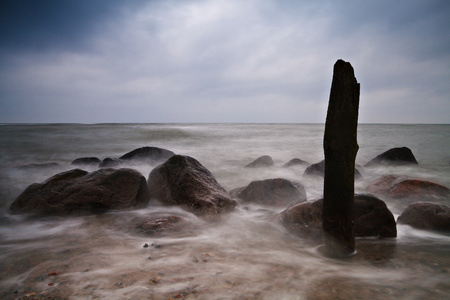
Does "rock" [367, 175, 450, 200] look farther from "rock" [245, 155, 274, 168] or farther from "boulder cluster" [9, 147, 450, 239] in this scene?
"rock" [245, 155, 274, 168]

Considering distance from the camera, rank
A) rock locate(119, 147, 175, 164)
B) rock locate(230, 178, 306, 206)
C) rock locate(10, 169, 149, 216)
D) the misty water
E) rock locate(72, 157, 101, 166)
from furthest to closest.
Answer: rock locate(72, 157, 101, 166) → rock locate(119, 147, 175, 164) → rock locate(230, 178, 306, 206) → rock locate(10, 169, 149, 216) → the misty water

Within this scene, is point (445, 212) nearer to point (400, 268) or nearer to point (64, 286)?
point (400, 268)

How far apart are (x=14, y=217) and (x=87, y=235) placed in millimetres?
2177

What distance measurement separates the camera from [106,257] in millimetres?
3594

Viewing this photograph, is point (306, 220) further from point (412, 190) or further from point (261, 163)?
point (261, 163)

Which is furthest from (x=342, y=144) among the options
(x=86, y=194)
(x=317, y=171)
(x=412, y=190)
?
(x=317, y=171)

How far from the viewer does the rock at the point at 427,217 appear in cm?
482

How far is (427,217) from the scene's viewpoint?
16.2 feet

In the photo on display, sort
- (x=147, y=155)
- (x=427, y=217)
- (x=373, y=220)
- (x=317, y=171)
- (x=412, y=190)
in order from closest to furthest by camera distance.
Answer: (x=373, y=220), (x=427, y=217), (x=412, y=190), (x=317, y=171), (x=147, y=155)

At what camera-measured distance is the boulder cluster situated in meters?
4.57

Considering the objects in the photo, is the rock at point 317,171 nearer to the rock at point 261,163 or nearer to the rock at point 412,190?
the rock at point 412,190

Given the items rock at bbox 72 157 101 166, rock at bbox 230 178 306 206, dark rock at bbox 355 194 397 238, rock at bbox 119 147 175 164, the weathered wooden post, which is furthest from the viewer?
rock at bbox 72 157 101 166

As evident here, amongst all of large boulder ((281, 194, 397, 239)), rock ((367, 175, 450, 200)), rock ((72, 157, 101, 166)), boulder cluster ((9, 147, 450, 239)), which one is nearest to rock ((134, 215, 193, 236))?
boulder cluster ((9, 147, 450, 239))

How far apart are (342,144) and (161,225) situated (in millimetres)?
3077
